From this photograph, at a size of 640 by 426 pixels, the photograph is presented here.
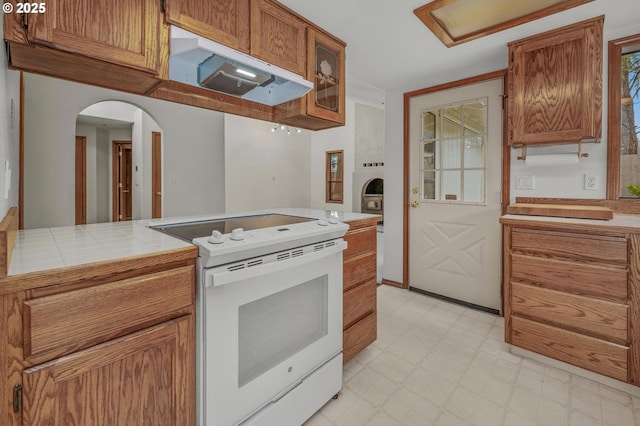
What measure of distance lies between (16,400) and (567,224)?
2.45 meters

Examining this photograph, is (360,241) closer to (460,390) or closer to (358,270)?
(358,270)

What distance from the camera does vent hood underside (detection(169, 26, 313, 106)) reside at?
1328mm

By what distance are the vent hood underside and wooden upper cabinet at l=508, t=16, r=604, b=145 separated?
1609mm

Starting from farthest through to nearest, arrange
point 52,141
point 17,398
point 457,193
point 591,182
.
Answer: point 52,141, point 457,193, point 591,182, point 17,398

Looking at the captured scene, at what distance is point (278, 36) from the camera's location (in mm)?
1775

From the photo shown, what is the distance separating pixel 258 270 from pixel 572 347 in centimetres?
194

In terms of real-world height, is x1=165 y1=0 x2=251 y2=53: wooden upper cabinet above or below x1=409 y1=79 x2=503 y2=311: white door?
above

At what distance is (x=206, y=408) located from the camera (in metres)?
1.02

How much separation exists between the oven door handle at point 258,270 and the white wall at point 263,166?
4.99 m

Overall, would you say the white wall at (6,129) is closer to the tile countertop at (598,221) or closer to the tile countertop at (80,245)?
the tile countertop at (80,245)

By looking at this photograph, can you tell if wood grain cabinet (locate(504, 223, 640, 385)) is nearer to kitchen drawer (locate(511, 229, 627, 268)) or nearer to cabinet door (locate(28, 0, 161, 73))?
kitchen drawer (locate(511, 229, 627, 268))

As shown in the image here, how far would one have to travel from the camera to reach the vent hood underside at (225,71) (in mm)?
1328

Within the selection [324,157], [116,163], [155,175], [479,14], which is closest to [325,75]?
[479,14]

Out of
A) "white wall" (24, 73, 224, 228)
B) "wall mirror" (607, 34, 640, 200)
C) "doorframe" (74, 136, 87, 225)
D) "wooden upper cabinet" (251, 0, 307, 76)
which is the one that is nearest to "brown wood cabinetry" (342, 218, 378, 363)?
"wooden upper cabinet" (251, 0, 307, 76)
